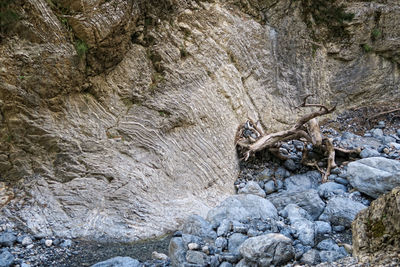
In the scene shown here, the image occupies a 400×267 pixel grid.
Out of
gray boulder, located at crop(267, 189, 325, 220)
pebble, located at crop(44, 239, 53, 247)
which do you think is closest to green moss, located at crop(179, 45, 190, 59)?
gray boulder, located at crop(267, 189, 325, 220)

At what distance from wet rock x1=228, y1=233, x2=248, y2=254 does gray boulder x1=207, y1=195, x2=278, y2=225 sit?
22.5 inches

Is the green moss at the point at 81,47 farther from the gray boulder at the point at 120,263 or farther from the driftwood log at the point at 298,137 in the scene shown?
the driftwood log at the point at 298,137

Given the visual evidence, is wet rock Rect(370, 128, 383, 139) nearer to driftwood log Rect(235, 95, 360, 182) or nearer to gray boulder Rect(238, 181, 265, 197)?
driftwood log Rect(235, 95, 360, 182)

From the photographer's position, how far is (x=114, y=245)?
15.6 feet

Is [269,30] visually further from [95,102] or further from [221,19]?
[95,102]

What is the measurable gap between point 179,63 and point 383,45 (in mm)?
6827

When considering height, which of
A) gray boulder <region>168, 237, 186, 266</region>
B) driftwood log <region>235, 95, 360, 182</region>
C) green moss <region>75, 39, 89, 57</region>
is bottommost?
gray boulder <region>168, 237, 186, 266</region>

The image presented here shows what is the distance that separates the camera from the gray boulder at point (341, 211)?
5.18 m

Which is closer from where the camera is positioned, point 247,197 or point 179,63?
point 247,197

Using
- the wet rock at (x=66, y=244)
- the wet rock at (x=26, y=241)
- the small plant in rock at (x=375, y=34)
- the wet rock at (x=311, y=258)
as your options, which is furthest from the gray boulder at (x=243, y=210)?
the small plant in rock at (x=375, y=34)

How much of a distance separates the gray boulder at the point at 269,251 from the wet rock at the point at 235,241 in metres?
0.57

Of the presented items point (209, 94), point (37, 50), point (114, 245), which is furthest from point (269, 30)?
point (114, 245)

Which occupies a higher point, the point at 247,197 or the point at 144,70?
the point at 144,70

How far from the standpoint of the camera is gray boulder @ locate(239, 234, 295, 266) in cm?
368
